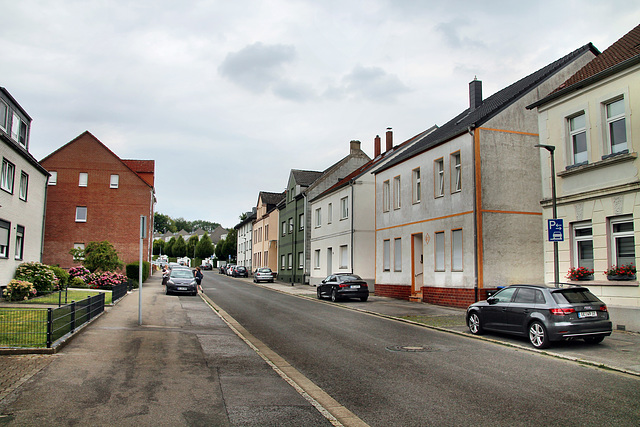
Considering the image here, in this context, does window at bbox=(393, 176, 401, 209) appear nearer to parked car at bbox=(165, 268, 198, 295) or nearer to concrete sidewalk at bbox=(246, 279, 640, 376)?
concrete sidewalk at bbox=(246, 279, 640, 376)

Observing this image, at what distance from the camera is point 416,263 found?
26266mm

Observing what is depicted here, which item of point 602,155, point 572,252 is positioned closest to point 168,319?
point 572,252

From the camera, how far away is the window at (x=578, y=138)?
643 inches

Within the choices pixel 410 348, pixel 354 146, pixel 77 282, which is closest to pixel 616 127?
pixel 410 348

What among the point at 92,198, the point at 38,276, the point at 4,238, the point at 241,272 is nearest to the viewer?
the point at 38,276

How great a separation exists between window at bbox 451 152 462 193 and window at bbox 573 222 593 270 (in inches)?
274

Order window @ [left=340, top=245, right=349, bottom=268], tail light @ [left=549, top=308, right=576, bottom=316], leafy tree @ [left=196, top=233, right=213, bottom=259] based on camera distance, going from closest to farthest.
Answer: tail light @ [left=549, top=308, right=576, bottom=316]
window @ [left=340, top=245, right=349, bottom=268]
leafy tree @ [left=196, top=233, right=213, bottom=259]

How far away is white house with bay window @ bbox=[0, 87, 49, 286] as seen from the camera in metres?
23.4

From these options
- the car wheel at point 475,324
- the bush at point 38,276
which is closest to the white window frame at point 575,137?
the car wheel at point 475,324

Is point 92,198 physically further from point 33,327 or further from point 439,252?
point 33,327

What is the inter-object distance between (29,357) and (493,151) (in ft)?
59.8

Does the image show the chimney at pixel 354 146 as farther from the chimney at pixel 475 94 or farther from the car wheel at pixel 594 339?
the car wheel at pixel 594 339

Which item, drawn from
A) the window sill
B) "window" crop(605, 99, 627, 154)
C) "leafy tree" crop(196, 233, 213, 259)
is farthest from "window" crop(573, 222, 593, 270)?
"leafy tree" crop(196, 233, 213, 259)

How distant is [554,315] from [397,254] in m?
Answer: 16.6
